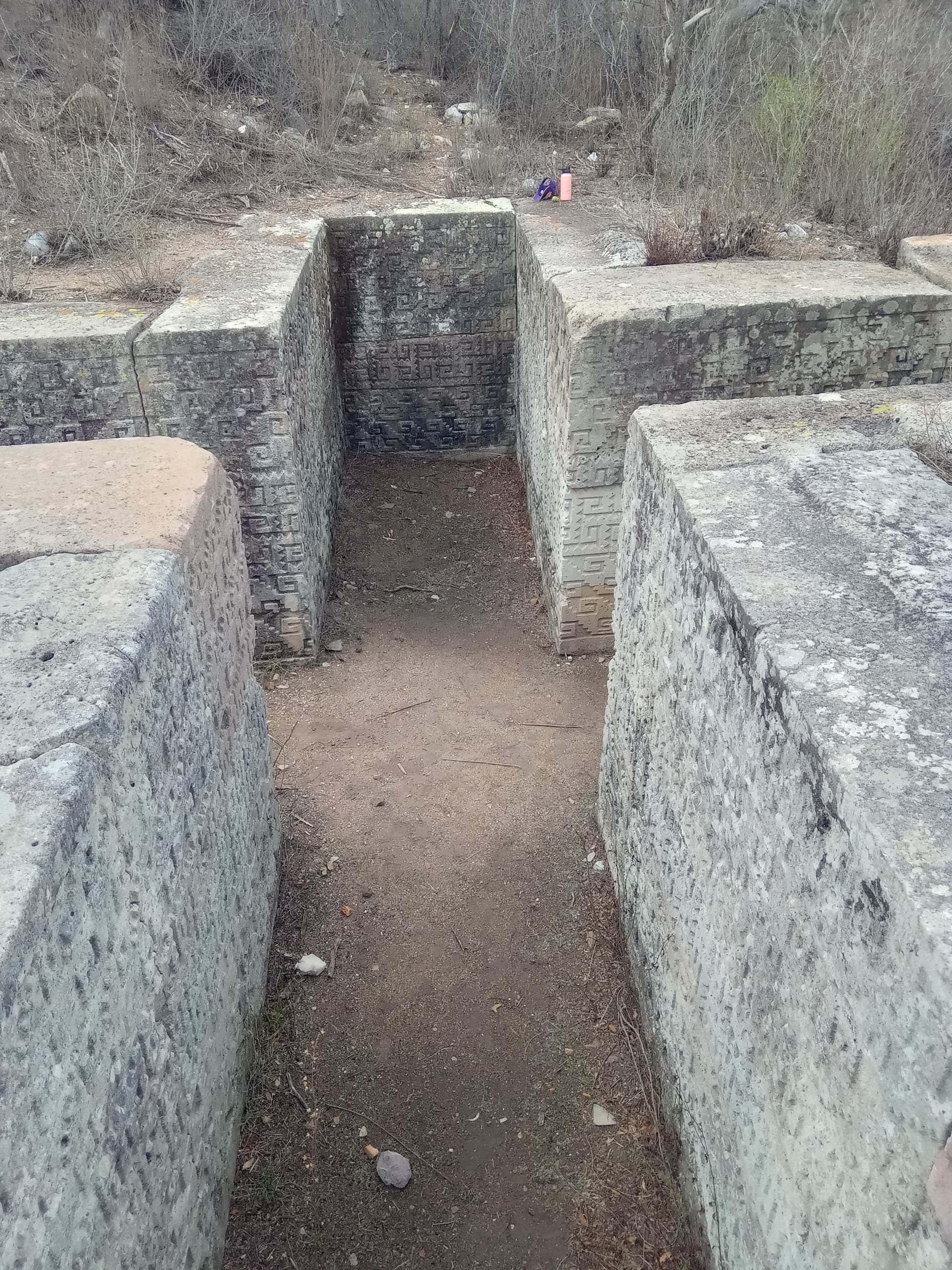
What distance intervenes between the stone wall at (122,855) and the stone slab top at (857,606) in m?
1.18

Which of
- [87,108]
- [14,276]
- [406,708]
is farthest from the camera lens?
[87,108]

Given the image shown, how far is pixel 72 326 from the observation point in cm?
403

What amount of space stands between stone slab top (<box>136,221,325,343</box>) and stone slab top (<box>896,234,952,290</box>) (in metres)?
2.99

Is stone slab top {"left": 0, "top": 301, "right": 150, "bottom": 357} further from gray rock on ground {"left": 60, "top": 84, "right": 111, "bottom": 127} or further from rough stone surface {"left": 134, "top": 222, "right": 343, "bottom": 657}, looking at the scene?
gray rock on ground {"left": 60, "top": 84, "right": 111, "bottom": 127}

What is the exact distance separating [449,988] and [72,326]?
10.6 feet

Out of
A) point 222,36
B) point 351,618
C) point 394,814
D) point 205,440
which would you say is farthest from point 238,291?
point 222,36

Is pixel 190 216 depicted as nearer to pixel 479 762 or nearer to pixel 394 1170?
pixel 479 762

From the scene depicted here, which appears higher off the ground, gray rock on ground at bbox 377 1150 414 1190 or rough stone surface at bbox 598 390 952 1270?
rough stone surface at bbox 598 390 952 1270

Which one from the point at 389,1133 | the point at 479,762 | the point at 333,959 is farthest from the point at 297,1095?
the point at 479,762

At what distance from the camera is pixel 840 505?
2.11 metres

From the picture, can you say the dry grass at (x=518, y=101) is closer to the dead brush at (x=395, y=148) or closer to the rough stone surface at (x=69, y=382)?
the dead brush at (x=395, y=148)

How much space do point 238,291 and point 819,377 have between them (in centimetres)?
273

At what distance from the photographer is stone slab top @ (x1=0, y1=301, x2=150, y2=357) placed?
12.6 ft

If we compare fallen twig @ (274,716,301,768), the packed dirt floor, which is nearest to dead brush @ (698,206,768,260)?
the packed dirt floor
